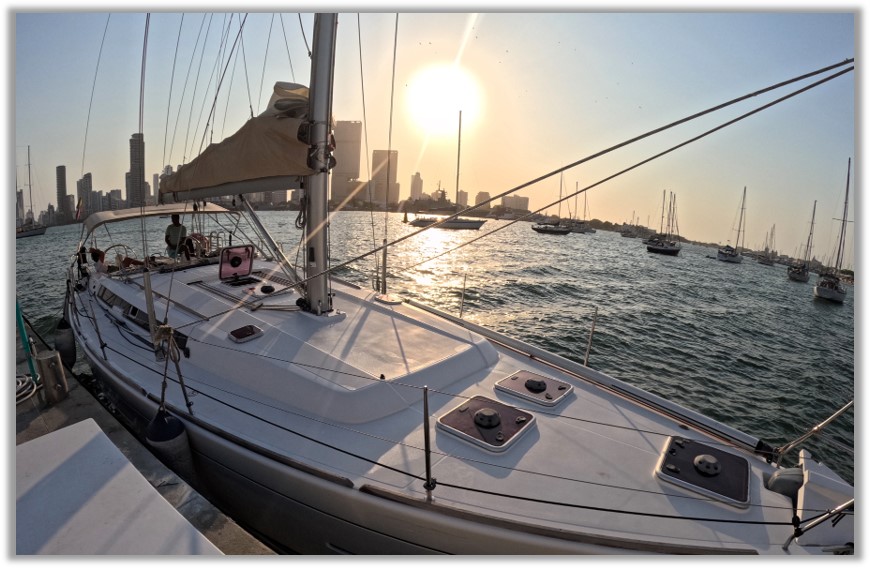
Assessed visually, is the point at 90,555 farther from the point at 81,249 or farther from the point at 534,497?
the point at 81,249

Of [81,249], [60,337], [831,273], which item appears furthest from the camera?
[831,273]

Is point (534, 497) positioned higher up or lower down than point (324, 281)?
lower down

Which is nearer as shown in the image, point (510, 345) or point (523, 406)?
point (523, 406)

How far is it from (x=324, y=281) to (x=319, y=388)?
1.72m

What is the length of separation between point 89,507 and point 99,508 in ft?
0.21

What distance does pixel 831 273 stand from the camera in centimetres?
2939

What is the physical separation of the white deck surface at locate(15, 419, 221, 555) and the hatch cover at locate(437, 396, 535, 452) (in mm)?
1933

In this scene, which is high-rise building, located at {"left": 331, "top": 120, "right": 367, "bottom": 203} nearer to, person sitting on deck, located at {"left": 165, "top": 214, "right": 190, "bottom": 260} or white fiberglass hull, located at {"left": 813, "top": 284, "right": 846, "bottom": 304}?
person sitting on deck, located at {"left": 165, "top": 214, "right": 190, "bottom": 260}

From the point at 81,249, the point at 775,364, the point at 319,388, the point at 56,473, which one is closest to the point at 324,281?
the point at 319,388

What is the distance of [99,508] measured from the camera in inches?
91.8

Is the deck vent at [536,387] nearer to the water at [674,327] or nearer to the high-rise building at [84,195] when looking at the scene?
the water at [674,327]

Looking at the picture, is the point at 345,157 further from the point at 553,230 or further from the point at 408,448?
the point at 553,230

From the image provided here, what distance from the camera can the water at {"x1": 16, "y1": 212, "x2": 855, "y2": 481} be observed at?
937cm

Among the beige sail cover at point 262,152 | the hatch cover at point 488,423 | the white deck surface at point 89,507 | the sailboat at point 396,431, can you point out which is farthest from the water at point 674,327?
the white deck surface at point 89,507
